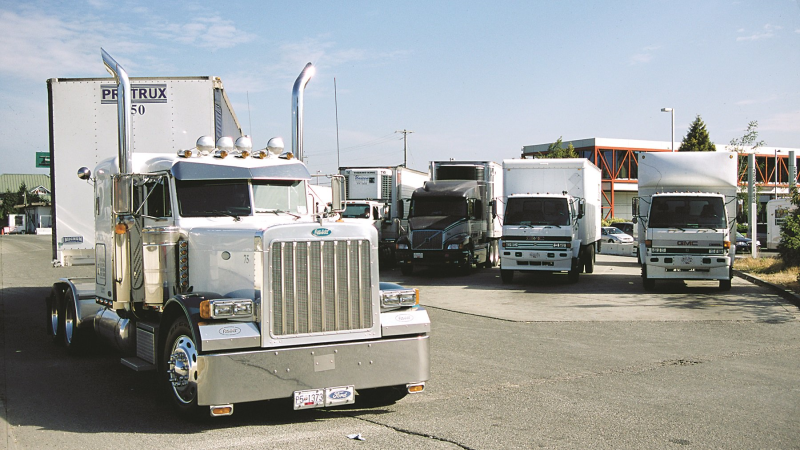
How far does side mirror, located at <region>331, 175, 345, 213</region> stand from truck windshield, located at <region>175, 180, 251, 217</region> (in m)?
1.04

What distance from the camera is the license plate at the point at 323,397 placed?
6.28m

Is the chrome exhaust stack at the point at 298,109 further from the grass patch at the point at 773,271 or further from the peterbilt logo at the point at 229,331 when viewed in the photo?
the grass patch at the point at 773,271

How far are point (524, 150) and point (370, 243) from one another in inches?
2507

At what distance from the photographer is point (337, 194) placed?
859cm

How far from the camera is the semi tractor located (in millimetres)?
22891

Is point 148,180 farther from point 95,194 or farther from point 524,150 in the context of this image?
point 524,150

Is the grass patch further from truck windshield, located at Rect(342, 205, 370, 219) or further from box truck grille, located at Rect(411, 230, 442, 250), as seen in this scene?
truck windshield, located at Rect(342, 205, 370, 219)

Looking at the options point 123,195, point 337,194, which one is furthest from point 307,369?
point 123,195

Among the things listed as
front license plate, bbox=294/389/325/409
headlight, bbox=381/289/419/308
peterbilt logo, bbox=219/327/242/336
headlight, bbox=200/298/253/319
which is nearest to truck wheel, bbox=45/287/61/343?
headlight, bbox=200/298/253/319

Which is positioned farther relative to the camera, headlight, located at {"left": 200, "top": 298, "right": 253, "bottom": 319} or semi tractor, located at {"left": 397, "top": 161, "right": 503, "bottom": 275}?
semi tractor, located at {"left": 397, "top": 161, "right": 503, "bottom": 275}

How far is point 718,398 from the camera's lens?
7.58 m

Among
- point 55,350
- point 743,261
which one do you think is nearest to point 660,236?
point 743,261

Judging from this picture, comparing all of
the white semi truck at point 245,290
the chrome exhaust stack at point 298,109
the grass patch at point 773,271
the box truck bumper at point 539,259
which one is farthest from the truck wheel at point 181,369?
the grass patch at point 773,271

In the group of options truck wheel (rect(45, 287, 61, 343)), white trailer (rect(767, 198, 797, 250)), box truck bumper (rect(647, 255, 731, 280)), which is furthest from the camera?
white trailer (rect(767, 198, 797, 250))
